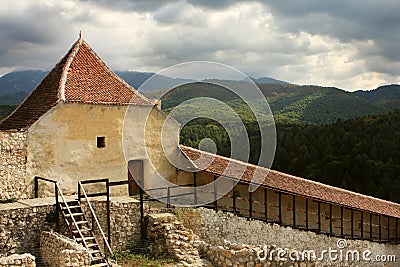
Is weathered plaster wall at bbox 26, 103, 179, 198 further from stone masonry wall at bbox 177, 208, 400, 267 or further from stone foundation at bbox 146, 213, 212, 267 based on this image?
stone foundation at bbox 146, 213, 212, 267

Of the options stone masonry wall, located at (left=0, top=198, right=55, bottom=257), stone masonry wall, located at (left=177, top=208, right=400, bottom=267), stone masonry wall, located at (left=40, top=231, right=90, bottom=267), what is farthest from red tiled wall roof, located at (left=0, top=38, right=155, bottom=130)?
stone masonry wall, located at (left=177, top=208, right=400, bottom=267)

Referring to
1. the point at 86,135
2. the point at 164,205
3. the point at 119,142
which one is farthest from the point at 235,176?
the point at 86,135

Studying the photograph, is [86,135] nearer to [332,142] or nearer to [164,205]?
[164,205]

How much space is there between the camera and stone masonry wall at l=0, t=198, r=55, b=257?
1241 centimetres

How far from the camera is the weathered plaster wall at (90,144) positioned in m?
14.8

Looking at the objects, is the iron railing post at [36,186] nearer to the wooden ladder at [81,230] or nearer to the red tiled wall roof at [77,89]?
the red tiled wall roof at [77,89]

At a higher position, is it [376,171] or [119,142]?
[119,142]

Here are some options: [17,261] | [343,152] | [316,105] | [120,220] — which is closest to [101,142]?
[120,220]

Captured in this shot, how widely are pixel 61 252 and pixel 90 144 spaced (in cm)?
532

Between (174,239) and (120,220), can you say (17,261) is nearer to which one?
(120,220)

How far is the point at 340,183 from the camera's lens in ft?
122

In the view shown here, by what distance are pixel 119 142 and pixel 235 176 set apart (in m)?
4.74

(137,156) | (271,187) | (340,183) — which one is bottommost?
(340,183)

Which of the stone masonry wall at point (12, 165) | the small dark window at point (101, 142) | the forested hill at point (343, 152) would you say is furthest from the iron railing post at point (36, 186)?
the forested hill at point (343, 152)
